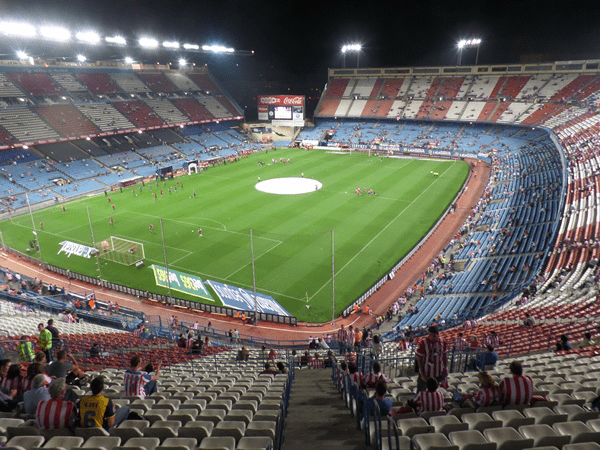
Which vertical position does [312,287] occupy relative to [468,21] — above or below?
below

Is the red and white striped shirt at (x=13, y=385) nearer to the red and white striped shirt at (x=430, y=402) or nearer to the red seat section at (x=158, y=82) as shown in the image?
the red and white striped shirt at (x=430, y=402)

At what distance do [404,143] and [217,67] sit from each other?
57216mm

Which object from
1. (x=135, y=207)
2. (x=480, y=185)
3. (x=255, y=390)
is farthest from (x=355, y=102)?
(x=255, y=390)

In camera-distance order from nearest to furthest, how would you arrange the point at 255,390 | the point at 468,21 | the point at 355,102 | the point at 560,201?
the point at 255,390 < the point at 560,201 < the point at 468,21 < the point at 355,102

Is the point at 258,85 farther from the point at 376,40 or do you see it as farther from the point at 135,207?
the point at 135,207

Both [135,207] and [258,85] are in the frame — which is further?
[258,85]

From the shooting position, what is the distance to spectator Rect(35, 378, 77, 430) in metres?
5.93

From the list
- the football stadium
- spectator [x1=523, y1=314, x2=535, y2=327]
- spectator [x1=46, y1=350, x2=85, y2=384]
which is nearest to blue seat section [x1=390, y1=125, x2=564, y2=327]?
the football stadium

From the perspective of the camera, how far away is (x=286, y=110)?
9694 centimetres

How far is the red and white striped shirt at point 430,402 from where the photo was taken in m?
6.62

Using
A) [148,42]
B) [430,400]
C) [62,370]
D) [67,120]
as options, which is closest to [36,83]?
[67,120]


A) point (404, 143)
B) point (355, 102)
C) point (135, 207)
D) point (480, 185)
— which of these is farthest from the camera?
point (355, 102)

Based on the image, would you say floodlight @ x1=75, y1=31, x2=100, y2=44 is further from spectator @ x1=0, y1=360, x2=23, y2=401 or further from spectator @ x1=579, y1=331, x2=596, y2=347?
spectator @ x1=579, y1=331, x2=596, y2=347

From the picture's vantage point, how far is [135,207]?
5122 centimetres
